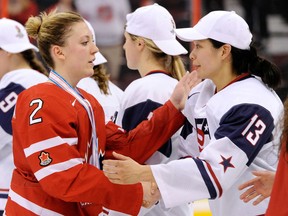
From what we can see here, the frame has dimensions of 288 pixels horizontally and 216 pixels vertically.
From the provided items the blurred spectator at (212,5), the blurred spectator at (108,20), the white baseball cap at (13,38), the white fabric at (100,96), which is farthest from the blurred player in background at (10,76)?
the blurred spectator at (212,5)

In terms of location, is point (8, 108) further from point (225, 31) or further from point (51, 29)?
point (225, 31)

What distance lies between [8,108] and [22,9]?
3418 millimetres

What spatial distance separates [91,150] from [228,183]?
529 mm

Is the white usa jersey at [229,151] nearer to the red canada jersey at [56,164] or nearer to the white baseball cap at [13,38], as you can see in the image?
the red canada jersey at [56,164]

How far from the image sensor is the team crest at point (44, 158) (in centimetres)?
309

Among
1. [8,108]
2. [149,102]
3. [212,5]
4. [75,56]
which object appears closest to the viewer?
[75,56]

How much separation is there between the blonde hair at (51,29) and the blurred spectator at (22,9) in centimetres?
400

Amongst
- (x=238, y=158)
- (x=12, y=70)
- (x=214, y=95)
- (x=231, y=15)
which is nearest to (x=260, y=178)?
(x=238, y=158)

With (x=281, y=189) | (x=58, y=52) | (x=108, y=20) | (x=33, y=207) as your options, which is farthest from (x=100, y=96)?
(x=108, y=20)

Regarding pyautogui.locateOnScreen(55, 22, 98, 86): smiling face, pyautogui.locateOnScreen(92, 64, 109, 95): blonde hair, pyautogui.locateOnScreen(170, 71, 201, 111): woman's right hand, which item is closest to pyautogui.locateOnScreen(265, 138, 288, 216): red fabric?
pyautogui.locateOnScreen(55, 22, 98, 86): smiling face

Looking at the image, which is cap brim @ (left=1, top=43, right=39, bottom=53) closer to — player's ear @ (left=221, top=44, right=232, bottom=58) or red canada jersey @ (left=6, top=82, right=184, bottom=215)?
red canada jersey @ (left=6, top=82, right=184, bottom=215)

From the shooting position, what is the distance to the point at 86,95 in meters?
3.46

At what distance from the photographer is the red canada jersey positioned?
122 inches

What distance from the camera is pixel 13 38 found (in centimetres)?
468
